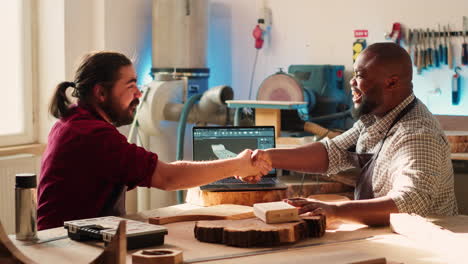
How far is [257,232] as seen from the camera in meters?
2.18

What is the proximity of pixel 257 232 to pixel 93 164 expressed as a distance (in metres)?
0.73

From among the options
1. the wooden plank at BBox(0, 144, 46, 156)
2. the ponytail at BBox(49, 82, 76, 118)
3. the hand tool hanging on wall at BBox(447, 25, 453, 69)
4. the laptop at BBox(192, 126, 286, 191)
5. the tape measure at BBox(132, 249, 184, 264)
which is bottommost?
the tape measure at BBox(132, 249, 184, 264)

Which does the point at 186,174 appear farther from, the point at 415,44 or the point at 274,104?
the point at 415,44

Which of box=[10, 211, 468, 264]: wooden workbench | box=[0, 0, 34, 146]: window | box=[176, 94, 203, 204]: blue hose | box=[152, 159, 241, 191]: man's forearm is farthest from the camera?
box=[176, 94, 203, 204]: blue hose

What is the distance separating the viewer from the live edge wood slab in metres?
2.18

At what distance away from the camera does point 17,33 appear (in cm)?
486

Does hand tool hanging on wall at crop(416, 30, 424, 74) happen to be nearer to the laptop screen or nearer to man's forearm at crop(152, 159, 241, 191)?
the laptop screen

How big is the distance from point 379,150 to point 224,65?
3065mm

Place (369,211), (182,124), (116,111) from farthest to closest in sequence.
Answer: (182,124)
(116,111)
(369,211)

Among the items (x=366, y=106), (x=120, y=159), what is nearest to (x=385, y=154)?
(x=366, y=106)

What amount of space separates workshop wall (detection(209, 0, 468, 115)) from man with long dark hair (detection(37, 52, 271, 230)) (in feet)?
8.23

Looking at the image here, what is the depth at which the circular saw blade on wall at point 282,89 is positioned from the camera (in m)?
4.61

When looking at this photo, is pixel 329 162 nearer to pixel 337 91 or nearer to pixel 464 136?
pixel 464 136

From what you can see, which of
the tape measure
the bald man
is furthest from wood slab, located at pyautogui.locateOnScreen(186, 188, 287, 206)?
the tape measure
